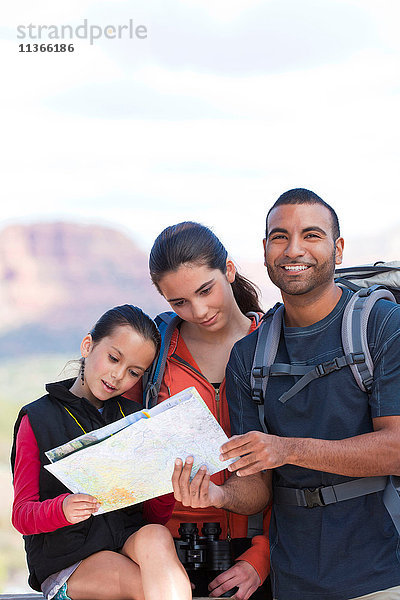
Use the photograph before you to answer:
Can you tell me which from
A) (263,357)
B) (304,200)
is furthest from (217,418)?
(304,200)

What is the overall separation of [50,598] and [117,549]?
28 centimetres

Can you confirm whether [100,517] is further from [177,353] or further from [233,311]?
[233,311]

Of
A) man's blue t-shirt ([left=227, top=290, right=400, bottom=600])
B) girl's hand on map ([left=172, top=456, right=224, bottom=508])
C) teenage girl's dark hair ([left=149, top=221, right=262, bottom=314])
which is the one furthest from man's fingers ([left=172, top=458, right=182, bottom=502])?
teenage girl's dark hair ([left=149, top=221, right=262, bottom=314])

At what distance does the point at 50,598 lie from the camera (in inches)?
103

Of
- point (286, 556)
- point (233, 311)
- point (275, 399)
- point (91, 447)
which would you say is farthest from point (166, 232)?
point (286, 556)

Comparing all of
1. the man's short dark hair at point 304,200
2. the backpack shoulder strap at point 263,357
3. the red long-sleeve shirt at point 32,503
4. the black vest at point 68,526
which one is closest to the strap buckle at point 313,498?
the backpack shoulder strap at point 263,357

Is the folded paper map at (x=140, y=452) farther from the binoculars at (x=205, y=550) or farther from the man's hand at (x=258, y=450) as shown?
the binoculars at (x=205, y=550)

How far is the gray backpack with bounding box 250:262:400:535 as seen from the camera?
251 centimetres

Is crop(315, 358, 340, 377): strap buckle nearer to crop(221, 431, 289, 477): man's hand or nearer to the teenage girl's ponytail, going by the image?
crop(221, 431, 289, 477): man's hand

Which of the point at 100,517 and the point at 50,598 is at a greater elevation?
the point at 100,517

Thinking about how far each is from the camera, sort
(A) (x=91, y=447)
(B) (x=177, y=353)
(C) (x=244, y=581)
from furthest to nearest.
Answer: (B) (x=177, y=353) < (C) (x=244, y=581) < (A) (x=91, y=447)

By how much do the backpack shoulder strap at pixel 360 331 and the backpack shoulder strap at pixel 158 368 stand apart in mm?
874

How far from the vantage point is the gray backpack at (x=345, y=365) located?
2.51 metres

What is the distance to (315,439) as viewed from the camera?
7.82ft
